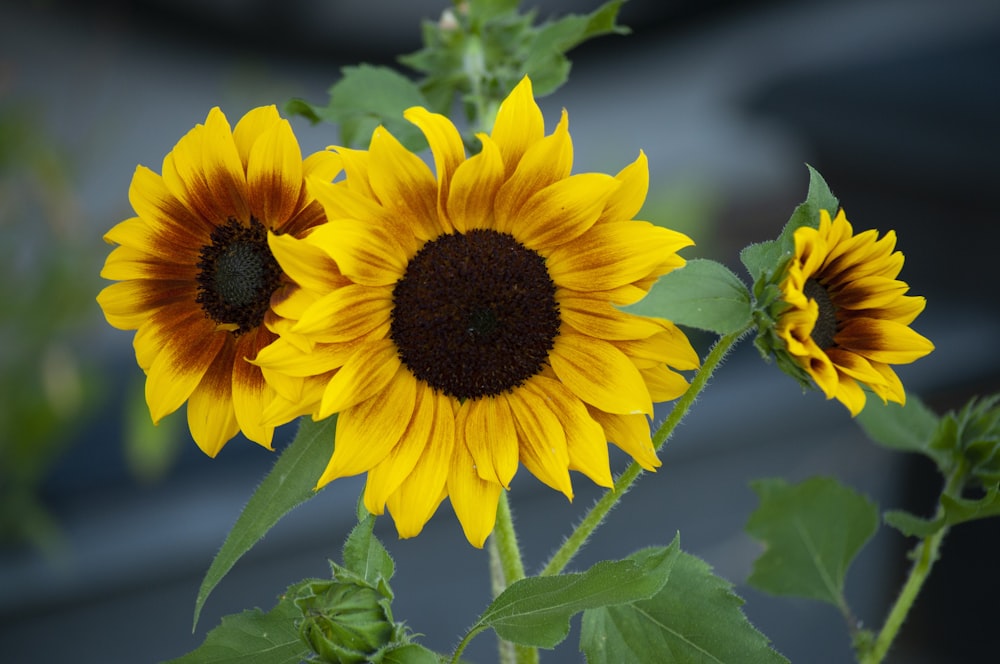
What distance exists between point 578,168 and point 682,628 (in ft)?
5.94

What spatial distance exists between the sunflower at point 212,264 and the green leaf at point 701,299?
0.13 metres

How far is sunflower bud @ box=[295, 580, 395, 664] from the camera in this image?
1.22 feet

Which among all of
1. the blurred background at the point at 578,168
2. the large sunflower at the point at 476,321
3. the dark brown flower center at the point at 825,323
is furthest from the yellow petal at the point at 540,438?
the blurred background at the point at 578,168

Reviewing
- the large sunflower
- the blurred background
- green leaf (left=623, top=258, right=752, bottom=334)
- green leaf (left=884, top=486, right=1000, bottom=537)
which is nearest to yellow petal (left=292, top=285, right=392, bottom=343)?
the large sunflower

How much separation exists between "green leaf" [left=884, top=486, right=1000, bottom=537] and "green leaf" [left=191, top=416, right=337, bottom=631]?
0.25 meters

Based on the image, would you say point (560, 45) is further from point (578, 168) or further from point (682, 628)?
point (578, 168)

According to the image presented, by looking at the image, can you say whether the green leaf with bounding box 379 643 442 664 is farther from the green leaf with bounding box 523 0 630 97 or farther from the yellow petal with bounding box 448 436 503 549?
the green leaf with bounding box 523 0 630 97

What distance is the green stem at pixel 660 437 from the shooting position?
39cm

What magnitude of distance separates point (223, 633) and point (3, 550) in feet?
4.10

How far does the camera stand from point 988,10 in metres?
2.34

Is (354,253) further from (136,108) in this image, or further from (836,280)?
(136,108)

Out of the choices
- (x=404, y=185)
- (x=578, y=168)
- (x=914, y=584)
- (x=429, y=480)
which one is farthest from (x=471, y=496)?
(x=578, y=168)

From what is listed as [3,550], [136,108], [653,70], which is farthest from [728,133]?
[3,550]

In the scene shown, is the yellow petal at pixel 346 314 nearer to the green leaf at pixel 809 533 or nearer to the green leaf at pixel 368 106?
the green leaf at pixel 368 106
